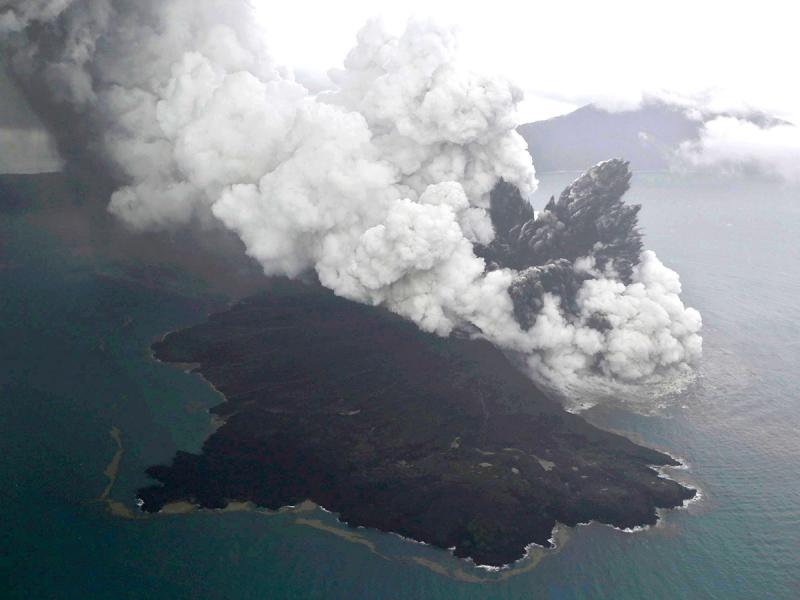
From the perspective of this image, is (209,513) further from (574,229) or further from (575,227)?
(575,227)

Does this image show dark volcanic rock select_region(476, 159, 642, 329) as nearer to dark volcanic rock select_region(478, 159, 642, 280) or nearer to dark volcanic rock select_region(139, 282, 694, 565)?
dark volcanic rock select_region(478, 159, 642, 280)

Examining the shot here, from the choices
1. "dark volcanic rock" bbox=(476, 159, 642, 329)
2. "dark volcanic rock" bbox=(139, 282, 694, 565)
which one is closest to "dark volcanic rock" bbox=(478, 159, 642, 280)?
"dark volcanic rock" bbox=(476, 159, 642, 329)

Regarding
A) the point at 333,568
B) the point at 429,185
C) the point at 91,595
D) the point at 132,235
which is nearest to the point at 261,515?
the point at 333,568

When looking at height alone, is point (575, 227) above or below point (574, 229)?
above

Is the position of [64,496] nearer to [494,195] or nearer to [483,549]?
[483,549]

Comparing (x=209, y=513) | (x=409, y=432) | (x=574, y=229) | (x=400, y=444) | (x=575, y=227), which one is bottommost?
(x=409, y=432)

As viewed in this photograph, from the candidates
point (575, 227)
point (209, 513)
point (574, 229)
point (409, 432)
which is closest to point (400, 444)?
point (409, 432)
